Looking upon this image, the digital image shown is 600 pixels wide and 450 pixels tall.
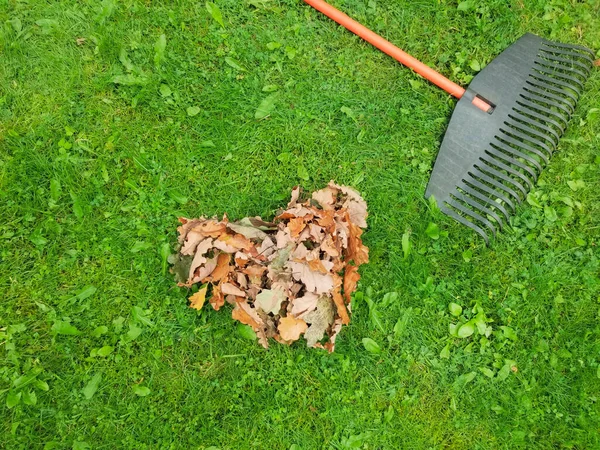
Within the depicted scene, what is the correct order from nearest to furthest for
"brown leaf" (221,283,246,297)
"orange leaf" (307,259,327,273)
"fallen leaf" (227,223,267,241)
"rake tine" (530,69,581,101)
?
1. "orange leaf" (307,259,327,273)
2. "brown leaf" (221,283,246,297)
3. "fallen leaf" (227,223,267,241)
4. "rake tine" (530,69,581,101)

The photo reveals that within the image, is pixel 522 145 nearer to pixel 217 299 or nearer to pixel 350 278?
pixel 350 278

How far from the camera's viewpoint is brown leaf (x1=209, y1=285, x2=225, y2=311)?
8.72ft

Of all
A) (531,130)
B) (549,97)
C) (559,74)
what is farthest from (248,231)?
(559,74)

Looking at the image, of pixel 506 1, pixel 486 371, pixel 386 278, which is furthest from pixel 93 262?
pixel 506 1

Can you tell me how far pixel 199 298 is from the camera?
8.89 feet

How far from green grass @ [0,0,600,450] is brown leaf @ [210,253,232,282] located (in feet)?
0.91

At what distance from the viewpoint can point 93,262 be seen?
9.55ft

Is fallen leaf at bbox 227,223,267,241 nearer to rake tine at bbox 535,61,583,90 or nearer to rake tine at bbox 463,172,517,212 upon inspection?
rake tine at bbox 463,172,517,212

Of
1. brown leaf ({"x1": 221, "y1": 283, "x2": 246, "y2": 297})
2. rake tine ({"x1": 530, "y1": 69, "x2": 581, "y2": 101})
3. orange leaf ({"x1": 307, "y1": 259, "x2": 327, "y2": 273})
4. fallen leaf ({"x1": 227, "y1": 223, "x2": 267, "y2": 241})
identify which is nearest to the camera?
orange leaf ({"x1": 307, "y1": 259, "x2": 327, "y2": 273})

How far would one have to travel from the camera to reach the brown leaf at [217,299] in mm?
2658

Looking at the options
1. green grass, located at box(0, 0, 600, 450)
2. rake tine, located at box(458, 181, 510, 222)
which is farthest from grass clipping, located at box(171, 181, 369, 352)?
rake tine, located at box(458, 181, 510, 222)

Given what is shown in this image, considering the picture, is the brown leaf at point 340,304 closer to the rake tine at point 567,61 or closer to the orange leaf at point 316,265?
the orange leaf at point 316,265

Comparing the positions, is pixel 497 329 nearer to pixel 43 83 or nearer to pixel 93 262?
pixel 93 262

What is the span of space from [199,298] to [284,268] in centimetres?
52
